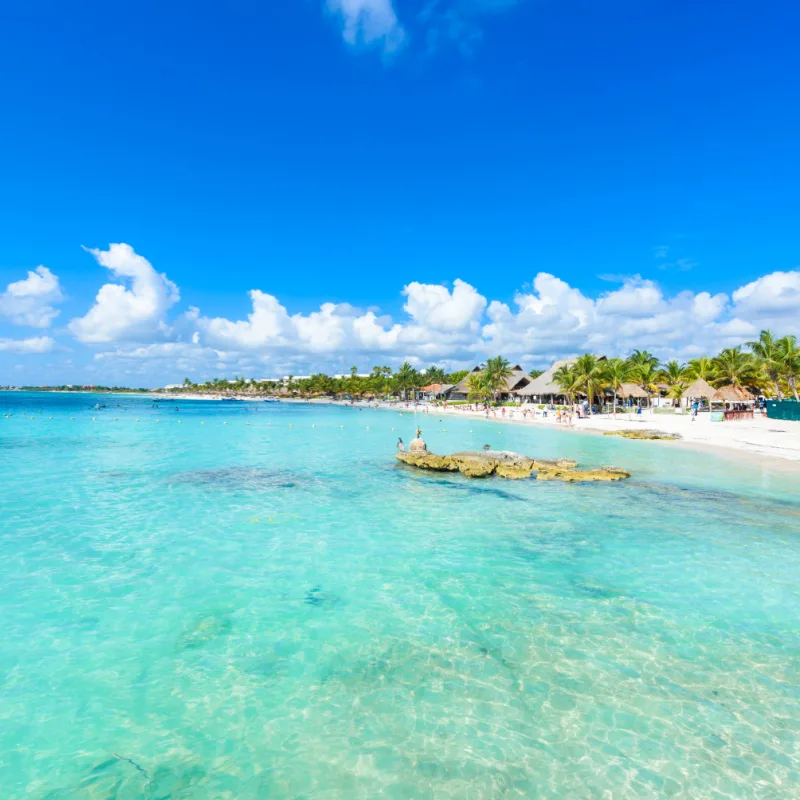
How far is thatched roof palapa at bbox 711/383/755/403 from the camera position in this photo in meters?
57.7

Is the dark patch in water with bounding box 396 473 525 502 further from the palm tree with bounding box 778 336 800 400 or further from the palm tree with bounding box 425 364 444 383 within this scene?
the palm tree with bounding box 425 364 444 383

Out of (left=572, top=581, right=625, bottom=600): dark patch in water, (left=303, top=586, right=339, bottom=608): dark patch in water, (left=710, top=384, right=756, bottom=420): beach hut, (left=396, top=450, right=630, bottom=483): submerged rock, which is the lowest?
(left=303, top=586, right=339, bottom=608): dark patch in water

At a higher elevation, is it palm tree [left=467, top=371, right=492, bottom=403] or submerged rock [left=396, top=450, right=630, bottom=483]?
palm tree [left=467, top=371, right=492, bottom=403]

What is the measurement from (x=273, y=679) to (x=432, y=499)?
1085 cm

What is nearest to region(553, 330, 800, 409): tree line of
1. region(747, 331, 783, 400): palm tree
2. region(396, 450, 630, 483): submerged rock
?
region(747, 331, 783, 400): palm tree

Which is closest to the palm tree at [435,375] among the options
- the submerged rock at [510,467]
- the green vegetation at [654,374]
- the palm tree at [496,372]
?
the green vegetation at [654,374]

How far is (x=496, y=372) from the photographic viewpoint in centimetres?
7969

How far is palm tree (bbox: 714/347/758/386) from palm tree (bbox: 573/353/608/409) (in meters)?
19.9

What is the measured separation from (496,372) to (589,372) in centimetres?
2638

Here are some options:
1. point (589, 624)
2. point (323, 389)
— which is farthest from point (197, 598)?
point (323, 389)

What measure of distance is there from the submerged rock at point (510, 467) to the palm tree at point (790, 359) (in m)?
41.1

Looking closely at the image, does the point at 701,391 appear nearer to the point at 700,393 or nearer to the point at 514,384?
the point at 700,393

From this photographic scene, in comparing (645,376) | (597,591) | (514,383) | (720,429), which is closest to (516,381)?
(514,383)

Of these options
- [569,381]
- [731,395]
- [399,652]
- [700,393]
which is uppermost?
[569,381]
